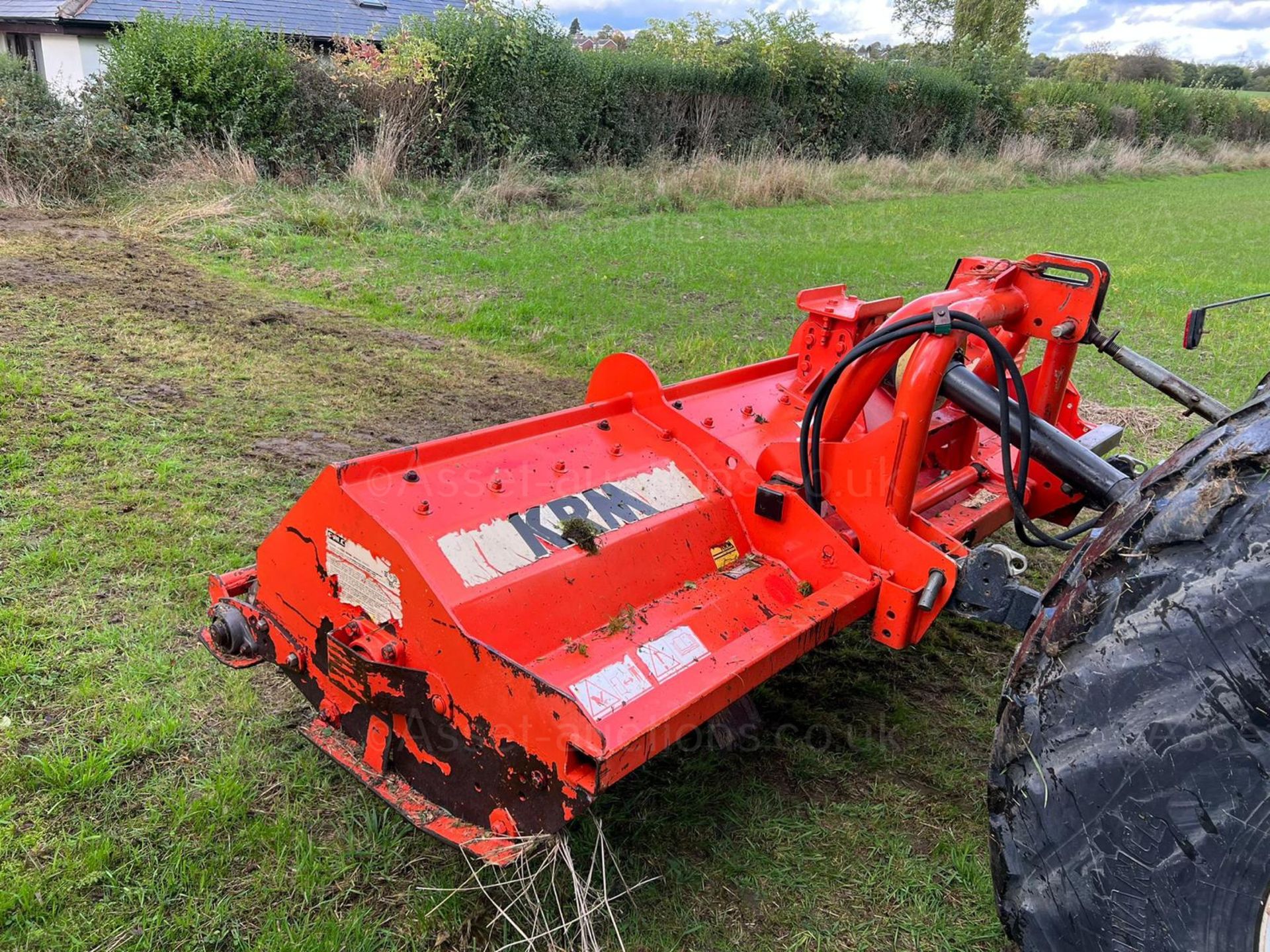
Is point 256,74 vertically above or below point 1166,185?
above

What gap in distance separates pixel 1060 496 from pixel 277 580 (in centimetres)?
245

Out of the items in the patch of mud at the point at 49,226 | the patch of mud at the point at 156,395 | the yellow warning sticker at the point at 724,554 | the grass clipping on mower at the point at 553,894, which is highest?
the patch of mud at the point at 49,226

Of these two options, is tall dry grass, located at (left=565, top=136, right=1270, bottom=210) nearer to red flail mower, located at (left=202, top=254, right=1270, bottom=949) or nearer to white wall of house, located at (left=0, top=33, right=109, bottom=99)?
red flail mower, located at (left=202, top=254, right=1270, bottom=949)

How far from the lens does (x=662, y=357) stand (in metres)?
6.22

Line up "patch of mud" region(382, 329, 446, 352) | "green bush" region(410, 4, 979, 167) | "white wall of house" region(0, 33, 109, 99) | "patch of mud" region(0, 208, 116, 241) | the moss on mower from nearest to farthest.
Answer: the moss on mower, "patch of mud" region(382, 329, 446, 352), "patch of mud" region(0, 208, 116, 241), "green bush" region(410, 4, 979, 167), "white wall of house" region(0, 33, 109, 99)

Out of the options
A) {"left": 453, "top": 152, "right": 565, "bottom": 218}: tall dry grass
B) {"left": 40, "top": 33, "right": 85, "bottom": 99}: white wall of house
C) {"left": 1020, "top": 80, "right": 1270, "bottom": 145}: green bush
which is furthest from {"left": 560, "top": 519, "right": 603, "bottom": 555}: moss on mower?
{"left": 1020, "top": 80, "right": 1270, "bottom": 145}: green bush

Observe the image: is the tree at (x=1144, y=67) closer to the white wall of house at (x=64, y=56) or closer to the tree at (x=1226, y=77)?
the tree at (x=1226, y=77)

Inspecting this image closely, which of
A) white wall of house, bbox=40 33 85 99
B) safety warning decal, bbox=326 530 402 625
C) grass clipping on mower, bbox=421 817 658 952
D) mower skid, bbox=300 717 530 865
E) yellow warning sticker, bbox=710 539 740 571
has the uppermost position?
white wall of house, bbox=40 33 85 99

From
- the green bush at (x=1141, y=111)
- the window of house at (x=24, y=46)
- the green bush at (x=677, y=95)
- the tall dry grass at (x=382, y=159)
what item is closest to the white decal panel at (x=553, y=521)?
the tall dry grass at (x=382, y=159)

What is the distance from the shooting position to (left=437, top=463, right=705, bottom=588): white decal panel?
7.27 ft

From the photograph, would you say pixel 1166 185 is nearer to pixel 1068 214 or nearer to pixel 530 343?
pixel 1068 214

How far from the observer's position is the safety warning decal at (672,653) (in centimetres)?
217

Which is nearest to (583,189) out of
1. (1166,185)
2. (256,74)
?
(256,74)

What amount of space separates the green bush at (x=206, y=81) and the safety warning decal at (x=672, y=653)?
11766 millimetres
